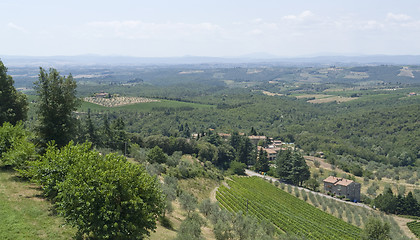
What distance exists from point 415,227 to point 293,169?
28.0m

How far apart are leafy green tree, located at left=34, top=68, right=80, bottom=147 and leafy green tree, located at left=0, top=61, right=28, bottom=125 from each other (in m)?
7.12

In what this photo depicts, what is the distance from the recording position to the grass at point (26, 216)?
684 inches

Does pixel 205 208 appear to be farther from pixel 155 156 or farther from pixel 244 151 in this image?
pixel 244 151

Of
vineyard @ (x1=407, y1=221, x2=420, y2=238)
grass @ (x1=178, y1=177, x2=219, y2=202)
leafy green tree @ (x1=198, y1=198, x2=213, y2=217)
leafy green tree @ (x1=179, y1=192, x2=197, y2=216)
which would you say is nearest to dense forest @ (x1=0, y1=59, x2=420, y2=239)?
leafy green tree @ (x1=179, y1=192, x2=197, y2=216)

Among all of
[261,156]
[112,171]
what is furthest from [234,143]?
[112,171]

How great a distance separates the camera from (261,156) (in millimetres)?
87625

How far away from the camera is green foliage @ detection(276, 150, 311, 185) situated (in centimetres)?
7681

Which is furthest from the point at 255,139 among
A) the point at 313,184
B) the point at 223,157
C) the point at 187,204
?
the point at 187,204

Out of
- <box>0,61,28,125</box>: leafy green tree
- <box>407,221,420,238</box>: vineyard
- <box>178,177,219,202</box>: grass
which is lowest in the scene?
<box>407,221,420,238</box>: vineyard

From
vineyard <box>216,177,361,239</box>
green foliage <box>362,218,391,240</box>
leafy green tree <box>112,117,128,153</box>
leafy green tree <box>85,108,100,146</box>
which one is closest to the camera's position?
green foliage <box>362,218,391,240</box>

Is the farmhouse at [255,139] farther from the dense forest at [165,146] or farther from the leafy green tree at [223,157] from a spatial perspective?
the leafy green tree at [223,157]

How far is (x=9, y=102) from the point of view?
35.9 metres

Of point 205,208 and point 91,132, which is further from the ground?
point 91,132

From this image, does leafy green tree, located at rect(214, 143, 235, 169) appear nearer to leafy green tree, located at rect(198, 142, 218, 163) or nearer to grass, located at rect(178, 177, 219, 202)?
leafy green tree, located at rect(198, 142, 218, 163)
